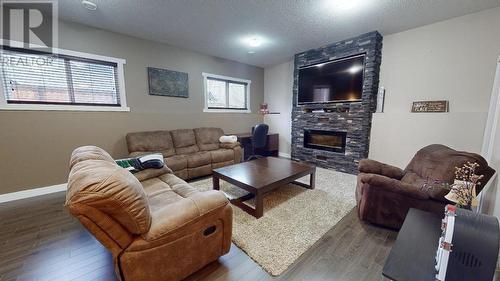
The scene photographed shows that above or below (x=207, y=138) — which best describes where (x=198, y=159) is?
below

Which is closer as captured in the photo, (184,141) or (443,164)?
(443,164)

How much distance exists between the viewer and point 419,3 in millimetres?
2467

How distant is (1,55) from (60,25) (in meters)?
0.83

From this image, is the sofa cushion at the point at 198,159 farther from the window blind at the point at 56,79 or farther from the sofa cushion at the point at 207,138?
the window blind at the point at 56,79

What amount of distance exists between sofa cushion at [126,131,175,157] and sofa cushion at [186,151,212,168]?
487 mm


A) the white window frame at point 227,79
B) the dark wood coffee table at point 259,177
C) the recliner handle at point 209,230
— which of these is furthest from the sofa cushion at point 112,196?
the white window frame at point 227,79

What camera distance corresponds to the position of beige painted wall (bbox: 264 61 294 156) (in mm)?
5277

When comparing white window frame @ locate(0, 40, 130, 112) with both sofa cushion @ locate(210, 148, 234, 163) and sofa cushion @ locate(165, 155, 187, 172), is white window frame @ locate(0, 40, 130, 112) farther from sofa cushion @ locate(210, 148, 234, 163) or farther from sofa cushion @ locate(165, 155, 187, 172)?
sofa cushion @ locate(210, 148, 234, 163)

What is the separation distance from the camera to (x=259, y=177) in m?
2.50

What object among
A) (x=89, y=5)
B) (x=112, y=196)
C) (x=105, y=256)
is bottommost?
(x=105, y=256)

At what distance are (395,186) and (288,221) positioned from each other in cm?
113

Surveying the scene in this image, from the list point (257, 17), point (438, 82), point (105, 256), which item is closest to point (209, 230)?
point (105, 256)

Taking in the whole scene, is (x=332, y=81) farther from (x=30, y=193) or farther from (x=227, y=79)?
(x=30, y=193)

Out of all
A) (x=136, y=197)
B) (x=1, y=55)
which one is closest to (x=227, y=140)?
(x=136, y=197)
